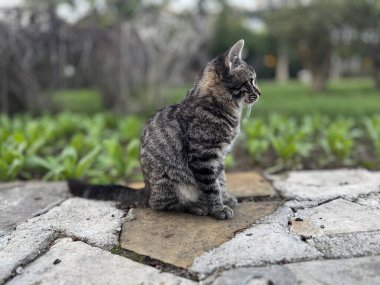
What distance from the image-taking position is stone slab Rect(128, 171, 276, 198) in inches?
110

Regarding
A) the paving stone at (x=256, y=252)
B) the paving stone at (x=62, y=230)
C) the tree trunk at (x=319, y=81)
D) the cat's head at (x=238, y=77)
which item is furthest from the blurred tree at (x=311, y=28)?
the paving stone at (x=256, y=252)

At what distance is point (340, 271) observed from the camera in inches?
62.8

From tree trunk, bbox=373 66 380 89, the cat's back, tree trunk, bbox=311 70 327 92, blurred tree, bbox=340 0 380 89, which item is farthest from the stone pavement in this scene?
tree trunk, bbox=373 66 380 89

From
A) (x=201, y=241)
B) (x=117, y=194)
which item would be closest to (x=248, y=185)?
(x=117, y=194)

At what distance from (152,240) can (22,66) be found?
18.1 ft

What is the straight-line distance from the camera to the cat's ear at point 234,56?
7.54ft

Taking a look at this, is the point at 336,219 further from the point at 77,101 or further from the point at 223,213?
the point at 77,101

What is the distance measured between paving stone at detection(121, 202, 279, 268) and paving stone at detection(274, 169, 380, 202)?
0.29 metres

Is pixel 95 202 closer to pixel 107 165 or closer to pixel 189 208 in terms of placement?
pixel 189 208

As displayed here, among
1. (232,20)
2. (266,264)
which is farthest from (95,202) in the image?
(232,20)

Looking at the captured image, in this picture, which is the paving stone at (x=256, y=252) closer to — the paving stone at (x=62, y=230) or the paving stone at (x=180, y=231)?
the paving stone at (x=180, y=231)

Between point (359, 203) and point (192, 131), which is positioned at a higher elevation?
point (192, 131)

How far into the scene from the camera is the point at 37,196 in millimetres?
2812

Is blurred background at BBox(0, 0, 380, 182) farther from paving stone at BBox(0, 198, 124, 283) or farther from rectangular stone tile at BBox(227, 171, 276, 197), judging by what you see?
paving stone at BBox(0, 198, 124, 283)
